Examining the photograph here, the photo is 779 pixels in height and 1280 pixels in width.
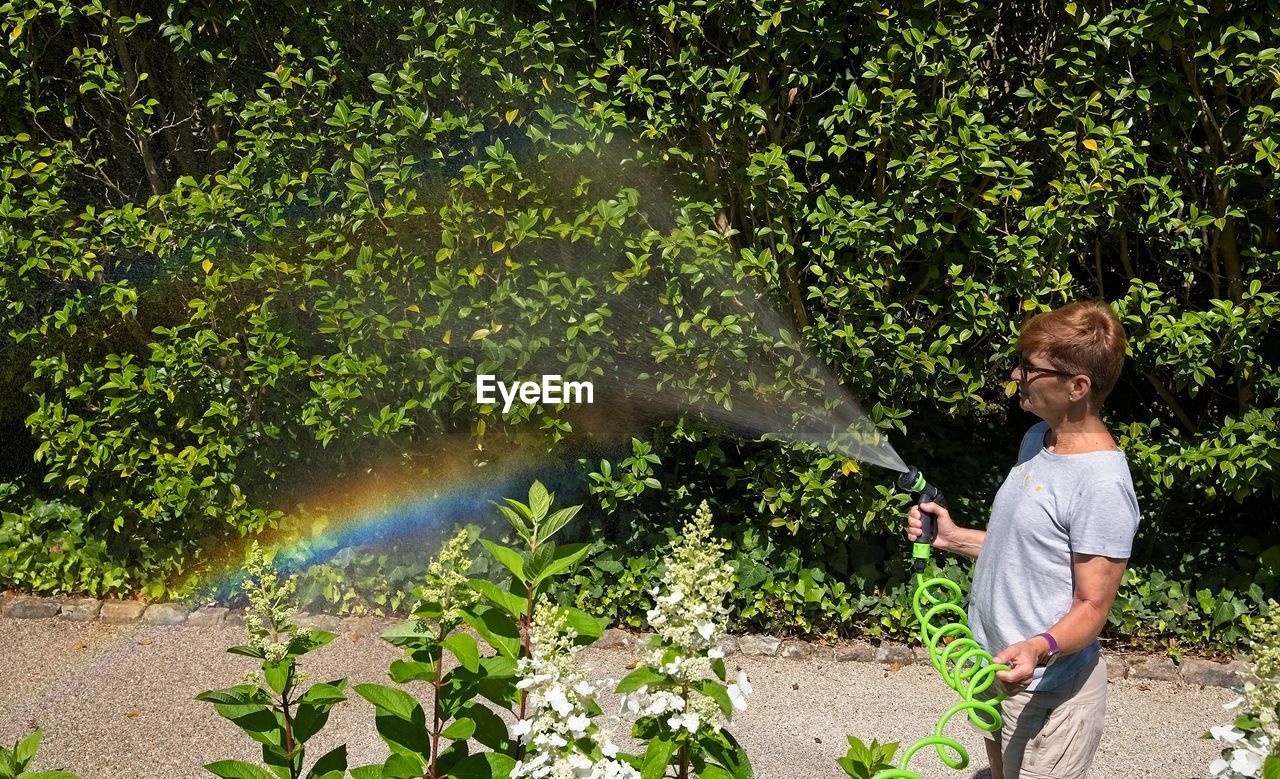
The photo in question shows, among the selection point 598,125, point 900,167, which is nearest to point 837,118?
point 900,167

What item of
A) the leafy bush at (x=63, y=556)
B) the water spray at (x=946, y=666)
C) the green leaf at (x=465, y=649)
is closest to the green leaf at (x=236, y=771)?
the green leaf at (x=465, y=649)

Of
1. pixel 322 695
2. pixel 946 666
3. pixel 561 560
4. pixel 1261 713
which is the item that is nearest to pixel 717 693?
pixel 561 560

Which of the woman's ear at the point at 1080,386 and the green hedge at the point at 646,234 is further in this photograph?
the green hedge at the point at 646,234

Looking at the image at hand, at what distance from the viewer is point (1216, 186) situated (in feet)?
13.7

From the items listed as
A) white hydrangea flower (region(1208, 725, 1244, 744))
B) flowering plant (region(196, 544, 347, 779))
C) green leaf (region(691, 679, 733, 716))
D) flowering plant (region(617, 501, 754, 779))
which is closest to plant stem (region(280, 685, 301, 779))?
flowering plant (region(196, 544, 347, 779))

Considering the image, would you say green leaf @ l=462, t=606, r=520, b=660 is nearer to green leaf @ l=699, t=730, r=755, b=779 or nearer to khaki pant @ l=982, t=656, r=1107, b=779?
green leaf @ l=699, t=730, r=755, b=779

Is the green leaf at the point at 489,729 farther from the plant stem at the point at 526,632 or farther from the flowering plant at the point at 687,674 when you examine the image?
the flowering plant at the point at 687,674

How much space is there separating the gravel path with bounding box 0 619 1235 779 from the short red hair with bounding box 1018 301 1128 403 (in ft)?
6.00

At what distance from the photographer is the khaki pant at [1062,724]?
2484 millimetres

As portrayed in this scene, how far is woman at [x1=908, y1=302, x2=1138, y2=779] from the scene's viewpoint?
2254mm

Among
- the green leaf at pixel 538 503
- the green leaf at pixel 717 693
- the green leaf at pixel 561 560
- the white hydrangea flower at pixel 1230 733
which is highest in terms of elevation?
the green leaf at pixel 538 503

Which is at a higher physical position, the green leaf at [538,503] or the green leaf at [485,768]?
the green leaf at [538,503]

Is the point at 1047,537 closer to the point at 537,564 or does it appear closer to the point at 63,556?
the point at 537,564

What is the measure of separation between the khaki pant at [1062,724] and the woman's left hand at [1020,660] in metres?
0.43
